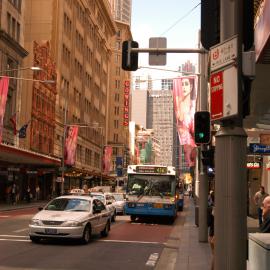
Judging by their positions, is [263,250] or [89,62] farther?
[89,62]

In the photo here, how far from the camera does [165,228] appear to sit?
26000 millimetres

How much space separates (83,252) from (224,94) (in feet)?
36.6

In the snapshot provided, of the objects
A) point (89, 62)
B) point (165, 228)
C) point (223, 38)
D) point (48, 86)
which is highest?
point (89, 62)

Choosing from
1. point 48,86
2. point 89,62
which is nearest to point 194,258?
point 48,86

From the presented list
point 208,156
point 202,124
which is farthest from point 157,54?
point 202,124

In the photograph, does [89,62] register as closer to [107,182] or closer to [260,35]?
[107,182]

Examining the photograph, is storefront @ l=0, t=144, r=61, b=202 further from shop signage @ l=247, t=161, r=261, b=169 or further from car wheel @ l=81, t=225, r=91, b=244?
car wheel @ l=81, t=225, r=91, b=244

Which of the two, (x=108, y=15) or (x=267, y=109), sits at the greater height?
(x=108, y=15)

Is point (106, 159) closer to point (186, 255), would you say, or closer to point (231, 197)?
point (186, 255)

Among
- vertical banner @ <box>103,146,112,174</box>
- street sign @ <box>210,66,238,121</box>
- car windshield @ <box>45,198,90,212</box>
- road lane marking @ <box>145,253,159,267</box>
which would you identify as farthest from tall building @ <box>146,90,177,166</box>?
street sign @ <box>210,66,238,121</box>

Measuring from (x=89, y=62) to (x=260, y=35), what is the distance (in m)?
91.6

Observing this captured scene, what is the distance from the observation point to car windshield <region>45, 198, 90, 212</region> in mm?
18359

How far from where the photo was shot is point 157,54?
1579cm

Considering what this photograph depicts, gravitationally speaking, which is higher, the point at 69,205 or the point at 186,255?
the point at 69,205
